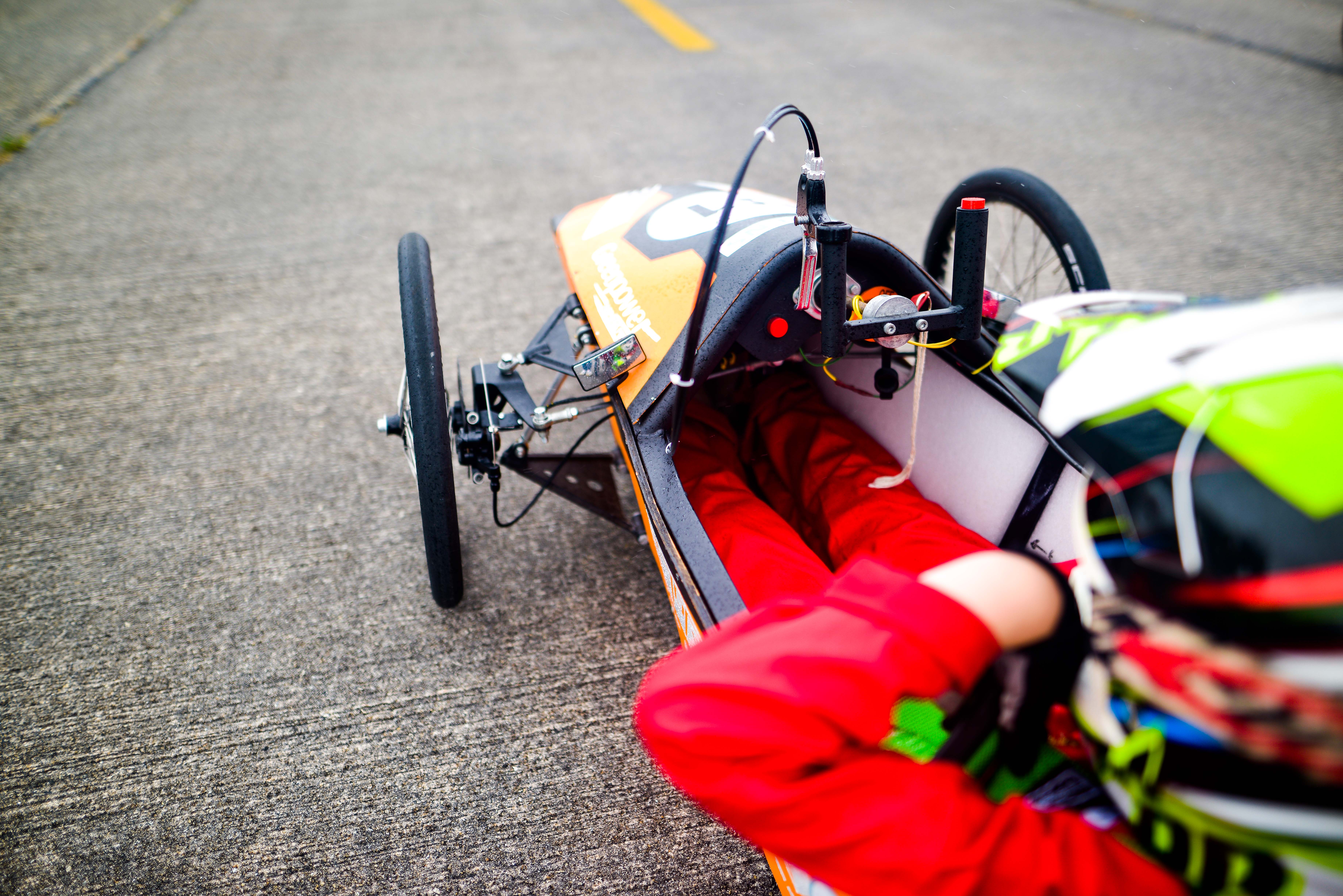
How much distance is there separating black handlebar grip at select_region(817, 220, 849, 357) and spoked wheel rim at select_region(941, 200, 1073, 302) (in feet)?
3.34

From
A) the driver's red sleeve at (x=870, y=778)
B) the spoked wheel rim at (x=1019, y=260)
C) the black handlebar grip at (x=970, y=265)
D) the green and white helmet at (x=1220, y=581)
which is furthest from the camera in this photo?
the spoked wheel rim at (x=1019, y=260)

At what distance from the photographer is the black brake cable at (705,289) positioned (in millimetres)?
1257

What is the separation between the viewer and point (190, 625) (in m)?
2.00

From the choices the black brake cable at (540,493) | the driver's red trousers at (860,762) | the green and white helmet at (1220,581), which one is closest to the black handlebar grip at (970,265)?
the green and white helmet at (1220,581)

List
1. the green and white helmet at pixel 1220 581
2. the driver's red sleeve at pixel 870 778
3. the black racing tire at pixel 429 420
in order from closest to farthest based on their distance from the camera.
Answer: the green and white helmet at pixel 1220 581 → the driver's red sleeve at pixel 870 778 → the black racing tire at pixel 429 420

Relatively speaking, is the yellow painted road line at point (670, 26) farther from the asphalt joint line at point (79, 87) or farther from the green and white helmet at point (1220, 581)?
the green and white helmet at point (1220, 581)

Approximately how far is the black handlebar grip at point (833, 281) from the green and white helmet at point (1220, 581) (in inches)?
18.3

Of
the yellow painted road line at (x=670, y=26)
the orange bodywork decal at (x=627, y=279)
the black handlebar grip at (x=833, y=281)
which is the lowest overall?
→ the orange bodywork decal at (x=627, y=279)

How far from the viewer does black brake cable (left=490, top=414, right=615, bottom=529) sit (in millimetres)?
2029

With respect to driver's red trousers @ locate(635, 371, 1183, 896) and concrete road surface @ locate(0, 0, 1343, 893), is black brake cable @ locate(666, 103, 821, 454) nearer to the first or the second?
driver's red trousers @ locate(635, 371, 1183, 896)

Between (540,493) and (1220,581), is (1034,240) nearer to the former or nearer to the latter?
(540,493)

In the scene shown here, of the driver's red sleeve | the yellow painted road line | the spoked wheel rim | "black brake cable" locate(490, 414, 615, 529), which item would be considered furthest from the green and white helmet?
the yellow painted road line

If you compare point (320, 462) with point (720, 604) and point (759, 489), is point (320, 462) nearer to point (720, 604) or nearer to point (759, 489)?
point (759, 489)

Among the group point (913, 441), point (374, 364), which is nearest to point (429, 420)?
point (913, 441)
